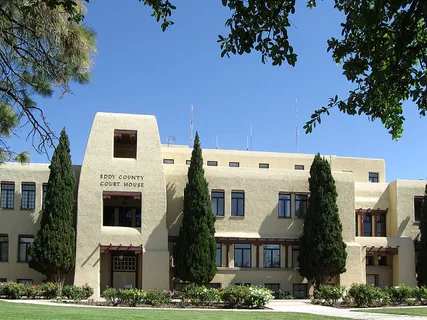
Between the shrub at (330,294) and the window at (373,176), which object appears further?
the window at (373,176)

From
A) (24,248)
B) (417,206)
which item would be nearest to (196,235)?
(24,248)

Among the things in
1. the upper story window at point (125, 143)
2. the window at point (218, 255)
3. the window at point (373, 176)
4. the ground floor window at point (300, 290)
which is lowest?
the ground floor window at point (300, 290)

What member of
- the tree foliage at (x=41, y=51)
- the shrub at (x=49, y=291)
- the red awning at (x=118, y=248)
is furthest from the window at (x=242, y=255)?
the tree foliage at (x=41, y=51)

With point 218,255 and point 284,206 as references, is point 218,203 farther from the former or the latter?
point 284,206

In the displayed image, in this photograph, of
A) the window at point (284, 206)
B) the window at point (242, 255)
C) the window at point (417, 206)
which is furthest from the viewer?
the window at point (417, 206)

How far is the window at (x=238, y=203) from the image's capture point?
3578 centimetres

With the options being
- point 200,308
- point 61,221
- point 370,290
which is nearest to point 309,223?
point 370,290

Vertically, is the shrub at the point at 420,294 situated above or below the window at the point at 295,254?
below

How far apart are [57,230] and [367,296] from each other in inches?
622

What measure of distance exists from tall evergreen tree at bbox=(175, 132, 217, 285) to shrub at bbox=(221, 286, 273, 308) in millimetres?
6245

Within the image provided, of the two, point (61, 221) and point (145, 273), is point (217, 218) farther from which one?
point (61, 221)

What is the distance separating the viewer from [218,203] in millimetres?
35625

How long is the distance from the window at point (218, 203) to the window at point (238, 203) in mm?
638

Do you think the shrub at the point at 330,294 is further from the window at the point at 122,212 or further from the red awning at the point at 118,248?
the window at the point at 122,212
